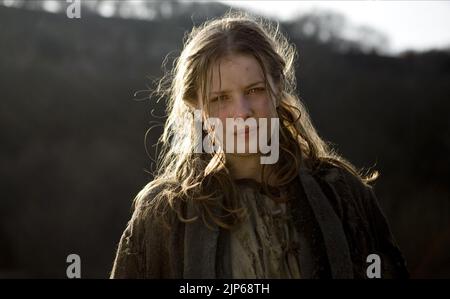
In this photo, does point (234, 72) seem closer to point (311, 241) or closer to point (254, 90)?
point (254, 90)

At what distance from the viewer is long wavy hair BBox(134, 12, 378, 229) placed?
1.85 m

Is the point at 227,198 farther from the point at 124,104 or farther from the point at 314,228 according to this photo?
the point at 124,104

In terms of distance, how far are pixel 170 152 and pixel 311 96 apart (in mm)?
13022

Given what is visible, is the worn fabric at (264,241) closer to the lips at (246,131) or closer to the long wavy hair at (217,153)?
the long wavy hair at (217,153)

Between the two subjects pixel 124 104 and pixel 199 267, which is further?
pixel 124 104

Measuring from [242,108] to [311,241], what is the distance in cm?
42

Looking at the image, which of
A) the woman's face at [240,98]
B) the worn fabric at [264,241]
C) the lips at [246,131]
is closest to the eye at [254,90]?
the woman's face at [240,98]

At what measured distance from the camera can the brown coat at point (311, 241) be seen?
1765mm

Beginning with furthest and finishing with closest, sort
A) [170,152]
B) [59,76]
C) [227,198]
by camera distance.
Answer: [59,76], [170,152], [227,198]

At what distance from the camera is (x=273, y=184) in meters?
1.92

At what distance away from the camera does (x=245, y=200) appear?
1.88 m

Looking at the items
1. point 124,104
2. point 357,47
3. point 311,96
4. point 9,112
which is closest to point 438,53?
point 357,47
